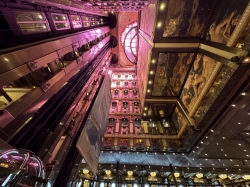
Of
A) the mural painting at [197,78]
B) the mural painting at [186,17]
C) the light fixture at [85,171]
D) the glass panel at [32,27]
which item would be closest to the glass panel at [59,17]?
the glass panel at [32,27]

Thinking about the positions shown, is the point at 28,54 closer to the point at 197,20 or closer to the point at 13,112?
the point at 13,112

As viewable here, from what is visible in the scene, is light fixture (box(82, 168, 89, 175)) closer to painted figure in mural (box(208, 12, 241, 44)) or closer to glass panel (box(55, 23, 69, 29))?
glass panel (box(55, 23, 69, 29))

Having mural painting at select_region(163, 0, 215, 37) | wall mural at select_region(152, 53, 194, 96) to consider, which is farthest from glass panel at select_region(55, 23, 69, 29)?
wall mural at select_region(152, 53, 194, 96)

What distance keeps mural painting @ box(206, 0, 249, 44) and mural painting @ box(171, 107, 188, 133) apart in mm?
7855

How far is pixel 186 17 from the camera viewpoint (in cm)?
916

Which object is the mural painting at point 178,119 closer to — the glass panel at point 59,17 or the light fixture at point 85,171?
the light fixture at point 85,171

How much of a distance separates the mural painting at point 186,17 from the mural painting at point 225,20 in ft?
2.20

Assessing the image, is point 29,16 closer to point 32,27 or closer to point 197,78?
point 32,27

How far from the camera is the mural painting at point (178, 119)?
12867 mm

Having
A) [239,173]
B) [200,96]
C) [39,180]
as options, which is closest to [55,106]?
[39,180]

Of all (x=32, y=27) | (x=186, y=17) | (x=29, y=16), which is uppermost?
(x=186, y=17)

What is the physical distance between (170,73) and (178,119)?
19.2ft

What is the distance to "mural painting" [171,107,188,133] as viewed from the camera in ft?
42.2

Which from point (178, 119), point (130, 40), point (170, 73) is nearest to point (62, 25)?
point (170, 73)
